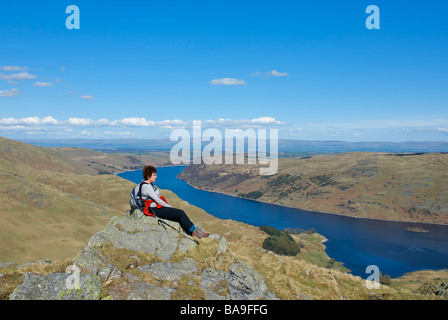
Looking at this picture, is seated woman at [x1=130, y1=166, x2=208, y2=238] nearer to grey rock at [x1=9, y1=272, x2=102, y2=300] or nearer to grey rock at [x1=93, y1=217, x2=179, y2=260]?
grey rock at [x1=93, y1=217, x2=179, y2=260]

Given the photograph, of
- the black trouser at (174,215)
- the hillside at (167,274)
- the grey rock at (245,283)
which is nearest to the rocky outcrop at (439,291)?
the hillside at (167,274)

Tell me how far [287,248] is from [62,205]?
112 metres

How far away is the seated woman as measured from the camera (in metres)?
15.6

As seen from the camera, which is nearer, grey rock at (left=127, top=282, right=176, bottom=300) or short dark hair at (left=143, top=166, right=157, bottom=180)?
grey rock at (left=127, top=282, right=176, bottom=300)

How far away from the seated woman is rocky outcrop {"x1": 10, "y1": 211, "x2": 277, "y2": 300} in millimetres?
699

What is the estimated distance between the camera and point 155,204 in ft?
53.4

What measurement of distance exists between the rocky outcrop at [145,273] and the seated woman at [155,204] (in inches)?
27.5

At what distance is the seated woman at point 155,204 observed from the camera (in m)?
15.6

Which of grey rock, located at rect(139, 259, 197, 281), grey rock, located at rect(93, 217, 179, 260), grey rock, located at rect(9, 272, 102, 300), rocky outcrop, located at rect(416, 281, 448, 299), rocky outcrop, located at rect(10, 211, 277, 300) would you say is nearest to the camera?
grey rock, located at rect(9, 272, 102, 300)

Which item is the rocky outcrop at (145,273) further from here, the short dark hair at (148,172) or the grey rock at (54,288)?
the short dark hair at (148,172)

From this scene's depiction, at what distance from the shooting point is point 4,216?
99.9 metres

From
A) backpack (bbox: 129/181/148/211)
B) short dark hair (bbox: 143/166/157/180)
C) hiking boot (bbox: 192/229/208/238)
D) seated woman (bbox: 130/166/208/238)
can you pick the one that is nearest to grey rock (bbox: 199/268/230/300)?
hiking boot (bbox: 192/229/208/238)
